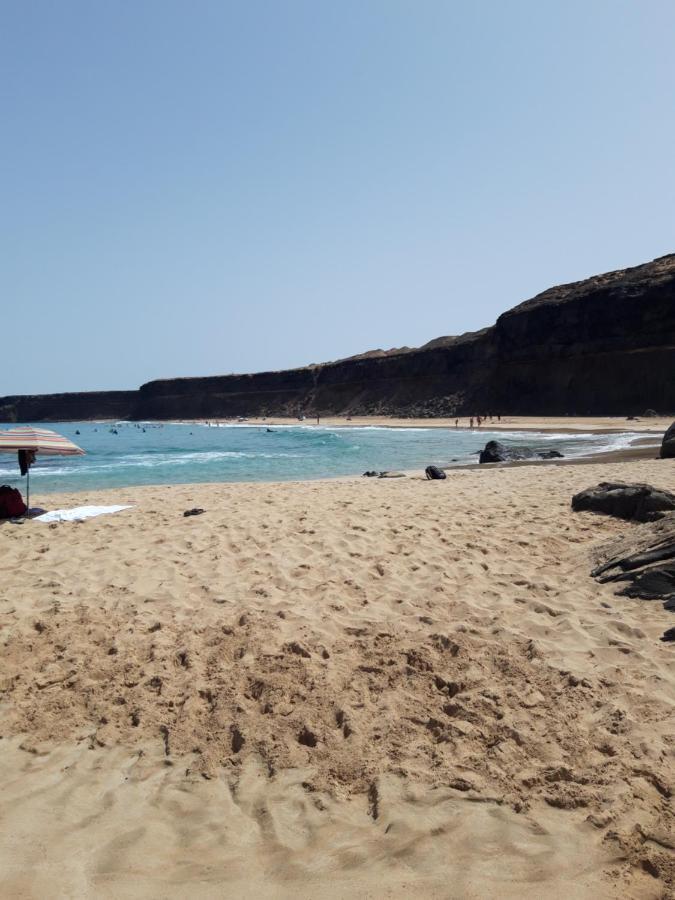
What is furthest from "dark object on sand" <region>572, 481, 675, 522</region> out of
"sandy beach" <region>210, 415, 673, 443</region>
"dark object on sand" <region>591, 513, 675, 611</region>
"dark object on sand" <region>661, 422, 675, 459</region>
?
"sandy beach" <region>210, 415, 673, 443</region>

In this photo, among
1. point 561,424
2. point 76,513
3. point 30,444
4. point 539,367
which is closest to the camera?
point 76,513

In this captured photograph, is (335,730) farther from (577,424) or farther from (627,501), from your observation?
(577,424)

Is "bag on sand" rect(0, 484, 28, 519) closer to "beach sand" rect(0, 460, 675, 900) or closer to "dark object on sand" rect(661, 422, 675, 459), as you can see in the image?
"beach sand" rect(0, 460, 675, 900)

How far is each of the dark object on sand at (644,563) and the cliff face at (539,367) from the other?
166 ft

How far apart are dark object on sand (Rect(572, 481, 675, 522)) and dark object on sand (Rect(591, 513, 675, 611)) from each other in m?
1.39

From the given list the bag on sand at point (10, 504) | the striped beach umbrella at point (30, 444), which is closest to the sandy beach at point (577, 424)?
the striped beach umbrella at point (30, 444)

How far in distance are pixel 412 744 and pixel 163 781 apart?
1.25 metres

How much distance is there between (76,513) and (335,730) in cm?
726

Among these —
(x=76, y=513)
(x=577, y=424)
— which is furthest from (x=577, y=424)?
(x=76, y=513)

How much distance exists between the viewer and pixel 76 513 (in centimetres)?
905

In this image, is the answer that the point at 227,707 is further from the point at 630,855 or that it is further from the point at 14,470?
the point at 14,470

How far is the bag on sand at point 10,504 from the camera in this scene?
873 cm

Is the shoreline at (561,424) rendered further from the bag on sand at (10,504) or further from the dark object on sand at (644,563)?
the dark object on sand at (644,563)

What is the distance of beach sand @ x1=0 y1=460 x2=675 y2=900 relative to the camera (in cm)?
228
